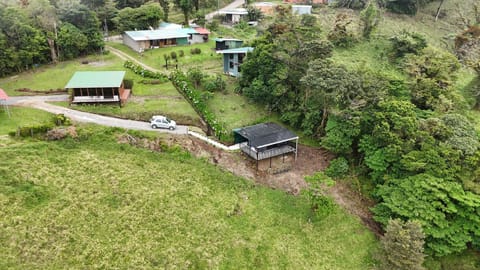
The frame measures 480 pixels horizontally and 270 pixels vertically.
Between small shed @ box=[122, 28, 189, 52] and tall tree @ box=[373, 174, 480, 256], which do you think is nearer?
tall tree @ box=[373, 174, 480, 256]

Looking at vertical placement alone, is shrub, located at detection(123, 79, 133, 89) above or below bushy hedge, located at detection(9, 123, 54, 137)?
above

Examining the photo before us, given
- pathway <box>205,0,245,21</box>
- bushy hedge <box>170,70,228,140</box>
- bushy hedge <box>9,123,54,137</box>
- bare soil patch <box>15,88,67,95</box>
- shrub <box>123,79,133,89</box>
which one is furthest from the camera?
pathway <box>205,0,245,21</box>

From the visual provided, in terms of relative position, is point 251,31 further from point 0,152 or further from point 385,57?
point 0,152

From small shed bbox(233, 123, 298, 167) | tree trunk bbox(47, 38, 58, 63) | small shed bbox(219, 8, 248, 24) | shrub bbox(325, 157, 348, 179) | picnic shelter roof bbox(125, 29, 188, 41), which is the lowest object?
shrub bbox(325, 157, 348, 179)

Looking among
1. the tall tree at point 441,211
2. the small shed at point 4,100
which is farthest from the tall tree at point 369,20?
the small shed at point 4,100

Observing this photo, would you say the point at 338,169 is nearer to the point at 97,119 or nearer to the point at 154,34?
the point at 97,119

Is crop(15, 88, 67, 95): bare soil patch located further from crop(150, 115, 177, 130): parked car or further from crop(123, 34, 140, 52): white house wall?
crop(123, 34, 140, 52): white house wall

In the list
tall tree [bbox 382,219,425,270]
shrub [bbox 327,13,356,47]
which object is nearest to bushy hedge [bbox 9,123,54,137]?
tall tree [bbox 382,219,425,270]

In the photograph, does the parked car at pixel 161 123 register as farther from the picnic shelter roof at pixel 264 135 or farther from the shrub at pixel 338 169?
the shrub at pixel 338 169
